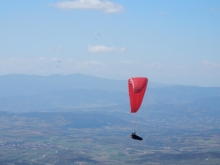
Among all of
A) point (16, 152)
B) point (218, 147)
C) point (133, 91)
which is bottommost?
point (133, 91)

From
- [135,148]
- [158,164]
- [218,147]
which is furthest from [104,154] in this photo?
[218,147]

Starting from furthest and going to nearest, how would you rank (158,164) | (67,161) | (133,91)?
(67,161), (158,164), (133,91)

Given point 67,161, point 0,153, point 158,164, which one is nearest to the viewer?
point 158,164

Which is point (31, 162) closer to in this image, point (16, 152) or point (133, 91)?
point (16, 152)

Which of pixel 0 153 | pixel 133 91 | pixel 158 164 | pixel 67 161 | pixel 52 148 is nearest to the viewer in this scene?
pixel 133 91

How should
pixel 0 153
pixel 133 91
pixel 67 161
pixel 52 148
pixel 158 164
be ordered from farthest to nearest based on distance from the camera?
pixel 52 148 < pixel 0 153 < pixel 67 161 < pixel 158 164 < pixel 133 91

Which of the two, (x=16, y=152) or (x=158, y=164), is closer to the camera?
(x=158, y=164)

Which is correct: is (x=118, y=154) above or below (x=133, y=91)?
above

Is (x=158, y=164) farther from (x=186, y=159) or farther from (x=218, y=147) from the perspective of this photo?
(x=218, y=147)

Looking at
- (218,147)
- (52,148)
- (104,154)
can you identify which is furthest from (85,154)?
(218,147)
